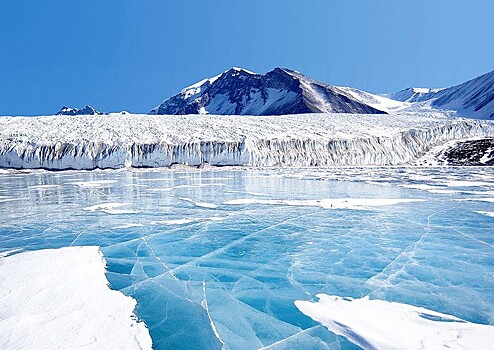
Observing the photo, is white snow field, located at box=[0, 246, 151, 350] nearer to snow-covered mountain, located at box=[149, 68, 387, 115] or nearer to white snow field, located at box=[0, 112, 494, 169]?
white snow field, located at box=[0, 112, 494, 169]

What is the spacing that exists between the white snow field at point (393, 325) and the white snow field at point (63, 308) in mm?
1911

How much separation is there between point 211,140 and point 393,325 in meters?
35.9

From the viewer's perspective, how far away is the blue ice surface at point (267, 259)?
3.80m

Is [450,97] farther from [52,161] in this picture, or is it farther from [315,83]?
[52,161]

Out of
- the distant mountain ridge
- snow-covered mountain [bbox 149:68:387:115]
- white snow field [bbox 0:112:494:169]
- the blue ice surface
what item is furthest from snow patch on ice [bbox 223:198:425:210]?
snow-covered mountain [bbox 149:68:387:115]

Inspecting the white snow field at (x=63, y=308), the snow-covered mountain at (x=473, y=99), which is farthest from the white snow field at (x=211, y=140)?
the snow-covered mountain at (x=473, y=99)

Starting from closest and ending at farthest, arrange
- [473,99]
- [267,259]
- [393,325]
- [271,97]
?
[393,325] → [267,259] → [473,99] → [271,97]

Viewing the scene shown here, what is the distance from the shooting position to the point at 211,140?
38.6 metres

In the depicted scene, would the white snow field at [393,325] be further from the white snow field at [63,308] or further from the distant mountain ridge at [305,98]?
the distant mountain ridge at [305,98]

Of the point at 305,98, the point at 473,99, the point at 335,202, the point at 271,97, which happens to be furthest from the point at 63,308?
the point at 271,97

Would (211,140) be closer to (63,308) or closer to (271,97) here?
(63,308)

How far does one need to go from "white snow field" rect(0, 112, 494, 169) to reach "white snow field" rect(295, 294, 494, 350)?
1323 inches

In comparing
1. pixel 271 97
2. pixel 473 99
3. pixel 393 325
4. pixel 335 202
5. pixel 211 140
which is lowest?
pixel 393 325

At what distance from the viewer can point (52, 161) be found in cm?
3547
